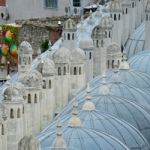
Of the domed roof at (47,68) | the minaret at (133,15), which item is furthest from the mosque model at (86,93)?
the minaret at (133,15)

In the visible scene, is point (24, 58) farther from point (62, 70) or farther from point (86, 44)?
point (62, 70)

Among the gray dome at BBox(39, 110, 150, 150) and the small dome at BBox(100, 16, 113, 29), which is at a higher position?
the small dome at BBox(100, 16, 113, 29)

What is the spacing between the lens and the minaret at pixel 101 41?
216 feet

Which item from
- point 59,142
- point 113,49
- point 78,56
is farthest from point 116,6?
point 59,142

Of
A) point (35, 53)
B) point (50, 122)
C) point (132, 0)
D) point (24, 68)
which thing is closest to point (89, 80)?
point (24, 68)

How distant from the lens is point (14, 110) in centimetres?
5212

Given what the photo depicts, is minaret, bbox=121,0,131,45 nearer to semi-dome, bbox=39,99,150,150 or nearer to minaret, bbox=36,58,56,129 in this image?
minaret, bbox=36,58,56,129

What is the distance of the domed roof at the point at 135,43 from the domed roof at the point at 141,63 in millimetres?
5932

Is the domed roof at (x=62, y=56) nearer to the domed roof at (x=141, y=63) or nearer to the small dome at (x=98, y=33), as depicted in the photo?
the domed roof at (x=141, y=63)

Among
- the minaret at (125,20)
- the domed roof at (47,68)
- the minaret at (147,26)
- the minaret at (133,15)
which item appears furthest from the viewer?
the minaret at (133,15)

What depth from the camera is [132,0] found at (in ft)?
245

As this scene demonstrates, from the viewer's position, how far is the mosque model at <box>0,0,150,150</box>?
5038 cm

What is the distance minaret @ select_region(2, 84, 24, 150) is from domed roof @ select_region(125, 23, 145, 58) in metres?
20.2

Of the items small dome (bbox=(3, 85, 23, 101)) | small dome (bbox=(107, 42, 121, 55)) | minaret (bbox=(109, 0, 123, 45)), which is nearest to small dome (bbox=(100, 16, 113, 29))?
small dome (bbox=(107, 42, 121, 55))
